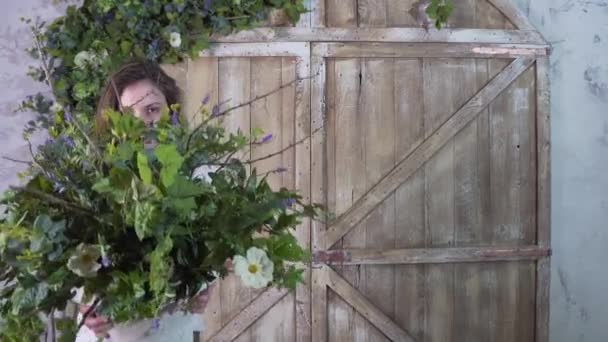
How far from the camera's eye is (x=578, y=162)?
2.82 m

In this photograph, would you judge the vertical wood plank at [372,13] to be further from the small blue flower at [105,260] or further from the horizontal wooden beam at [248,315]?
the small blue flower at [105,260]

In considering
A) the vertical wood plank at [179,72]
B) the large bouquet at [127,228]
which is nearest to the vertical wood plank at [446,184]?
the vertical wood plank at [179,72]

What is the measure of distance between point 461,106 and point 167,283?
6.66 ft

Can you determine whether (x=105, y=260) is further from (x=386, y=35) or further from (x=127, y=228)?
(x=386, y=35)

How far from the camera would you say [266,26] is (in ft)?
8.66

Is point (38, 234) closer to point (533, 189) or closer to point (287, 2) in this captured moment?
point (287, 2)

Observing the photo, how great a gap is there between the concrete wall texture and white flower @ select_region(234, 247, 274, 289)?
2.16 m

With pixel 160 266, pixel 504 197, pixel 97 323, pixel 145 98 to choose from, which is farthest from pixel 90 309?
pixel 504 197

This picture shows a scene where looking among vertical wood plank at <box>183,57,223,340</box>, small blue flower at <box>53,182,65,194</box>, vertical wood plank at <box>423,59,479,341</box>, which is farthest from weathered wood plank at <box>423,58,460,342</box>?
small blue flower at <box>53,182,65,194</box>

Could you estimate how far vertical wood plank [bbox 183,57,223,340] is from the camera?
→ 8.68 feet

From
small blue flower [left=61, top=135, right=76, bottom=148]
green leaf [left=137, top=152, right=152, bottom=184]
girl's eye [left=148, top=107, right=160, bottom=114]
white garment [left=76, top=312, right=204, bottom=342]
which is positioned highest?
girl's eye [left=148, top=107, right=160, bottom=114]

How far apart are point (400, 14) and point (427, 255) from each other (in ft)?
3.40

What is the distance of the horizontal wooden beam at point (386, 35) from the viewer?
263 cm

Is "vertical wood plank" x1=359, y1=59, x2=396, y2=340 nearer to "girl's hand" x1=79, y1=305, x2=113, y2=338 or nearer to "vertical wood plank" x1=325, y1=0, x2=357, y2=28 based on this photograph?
"vertical wood plank" x1=325, y1=0, x2=357, y2=28
